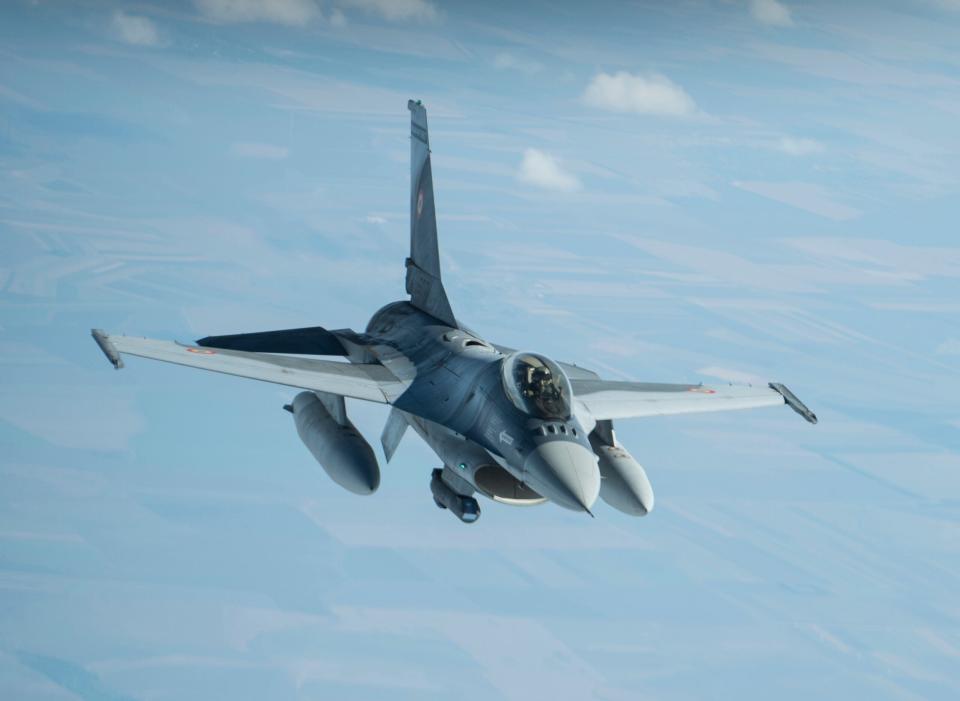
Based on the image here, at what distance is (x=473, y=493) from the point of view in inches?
901

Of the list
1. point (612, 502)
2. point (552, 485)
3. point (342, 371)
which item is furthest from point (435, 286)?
point (552, 485)

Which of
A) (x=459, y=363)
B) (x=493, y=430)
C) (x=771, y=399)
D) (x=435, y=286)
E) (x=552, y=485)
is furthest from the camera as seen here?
(x=435, y=286)

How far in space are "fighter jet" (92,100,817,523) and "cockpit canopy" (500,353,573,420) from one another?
24 millimetres

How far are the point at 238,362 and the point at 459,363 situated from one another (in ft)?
15.7

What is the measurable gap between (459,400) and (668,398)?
5.30 metres

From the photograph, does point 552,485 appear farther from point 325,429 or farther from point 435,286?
point 435,286

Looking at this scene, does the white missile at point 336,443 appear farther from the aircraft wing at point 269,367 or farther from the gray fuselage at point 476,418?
the gray fuselage at point 476,418

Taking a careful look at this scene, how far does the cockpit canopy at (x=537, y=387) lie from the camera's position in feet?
68.9

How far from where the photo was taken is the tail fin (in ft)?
94.8

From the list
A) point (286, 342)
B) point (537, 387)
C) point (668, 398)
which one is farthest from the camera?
point (286, 342)

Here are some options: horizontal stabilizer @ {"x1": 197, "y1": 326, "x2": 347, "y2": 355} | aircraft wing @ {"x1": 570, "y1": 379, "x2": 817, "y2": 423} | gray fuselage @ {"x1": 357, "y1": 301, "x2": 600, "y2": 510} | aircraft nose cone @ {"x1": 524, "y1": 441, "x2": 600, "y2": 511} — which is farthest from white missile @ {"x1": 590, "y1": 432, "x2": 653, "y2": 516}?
horizontal stabilizer @ {"x1": 197, "y1": 326, "x2": 347, "y2": 355}

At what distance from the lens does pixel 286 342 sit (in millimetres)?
28109

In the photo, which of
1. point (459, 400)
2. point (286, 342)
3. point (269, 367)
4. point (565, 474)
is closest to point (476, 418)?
point (459, 400)

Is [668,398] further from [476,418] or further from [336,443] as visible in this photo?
[336,443]
